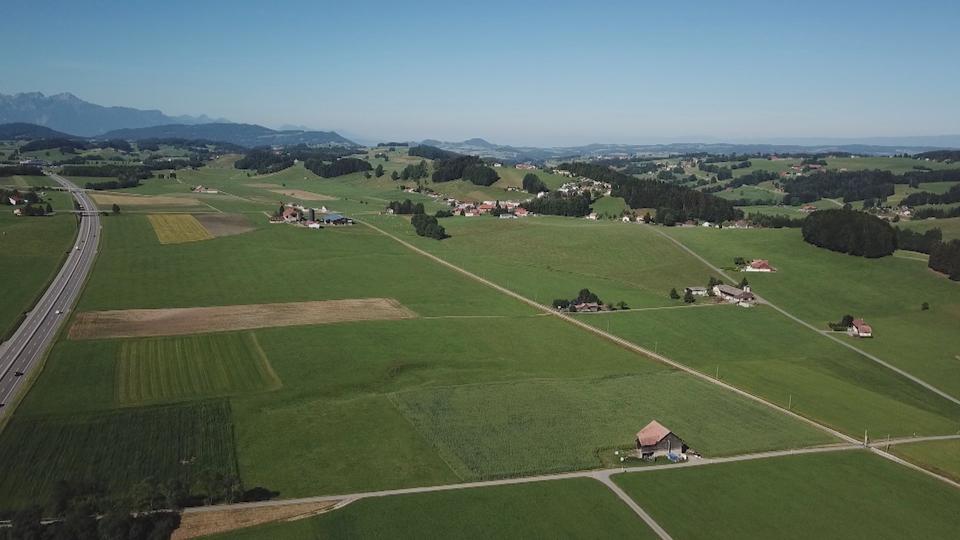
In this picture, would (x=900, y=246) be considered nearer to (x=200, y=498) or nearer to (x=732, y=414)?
(x=732, y=414)

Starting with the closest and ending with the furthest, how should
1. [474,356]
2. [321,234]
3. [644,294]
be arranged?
1. [474,356]
2. [644,294]
3. [321,234]

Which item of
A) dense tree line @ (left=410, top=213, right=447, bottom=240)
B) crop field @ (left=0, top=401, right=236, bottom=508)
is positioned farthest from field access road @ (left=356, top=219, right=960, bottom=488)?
crop field @ (left=0, top=401, right=236, bottom=508)

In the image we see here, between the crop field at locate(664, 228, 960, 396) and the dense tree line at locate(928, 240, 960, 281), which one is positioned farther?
the dense tree line at locate(928, 240, 960, 281)

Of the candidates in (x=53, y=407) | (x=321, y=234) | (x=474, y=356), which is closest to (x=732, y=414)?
(x=474, y=356)

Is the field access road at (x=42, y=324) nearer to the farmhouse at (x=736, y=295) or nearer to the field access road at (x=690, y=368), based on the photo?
the field access road at (x=690, y=368)

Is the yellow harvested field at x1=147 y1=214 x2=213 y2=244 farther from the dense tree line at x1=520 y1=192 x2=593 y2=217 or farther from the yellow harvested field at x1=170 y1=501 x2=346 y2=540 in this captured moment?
the yellow harvested field at x1=170 y1=501 x2=346 y2=540

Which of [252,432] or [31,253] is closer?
[252,432]

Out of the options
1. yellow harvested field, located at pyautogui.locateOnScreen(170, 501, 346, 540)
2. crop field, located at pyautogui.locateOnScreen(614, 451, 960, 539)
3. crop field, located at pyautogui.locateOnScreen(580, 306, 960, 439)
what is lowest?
crop field, located at pyautogui.locateOnScreen(580, 306, 960, 439)

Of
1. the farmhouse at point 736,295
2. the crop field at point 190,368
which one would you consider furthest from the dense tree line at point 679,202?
the crop field at point 190,368
